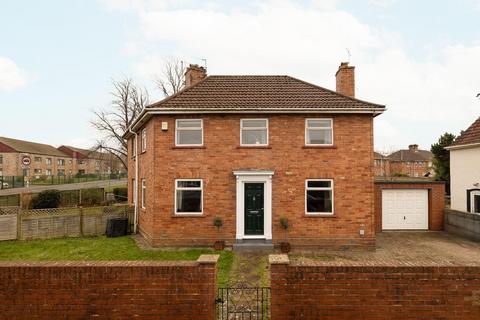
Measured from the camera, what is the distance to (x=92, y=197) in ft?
77.1

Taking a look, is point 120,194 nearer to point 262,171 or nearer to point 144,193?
point 144,193

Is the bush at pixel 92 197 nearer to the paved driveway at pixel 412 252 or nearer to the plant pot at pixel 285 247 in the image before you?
the plant pot at pixel 285 247

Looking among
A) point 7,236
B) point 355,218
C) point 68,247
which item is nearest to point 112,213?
point 68,247

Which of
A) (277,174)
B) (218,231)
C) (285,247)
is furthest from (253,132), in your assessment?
(285,247)

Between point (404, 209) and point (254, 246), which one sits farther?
point (404, 209)

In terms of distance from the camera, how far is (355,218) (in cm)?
1181

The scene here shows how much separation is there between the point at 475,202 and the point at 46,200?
25.1 meters

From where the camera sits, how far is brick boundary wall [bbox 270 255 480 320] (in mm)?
5113

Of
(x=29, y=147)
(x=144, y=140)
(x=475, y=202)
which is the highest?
(x=29, y=147)

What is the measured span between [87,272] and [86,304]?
563 mm

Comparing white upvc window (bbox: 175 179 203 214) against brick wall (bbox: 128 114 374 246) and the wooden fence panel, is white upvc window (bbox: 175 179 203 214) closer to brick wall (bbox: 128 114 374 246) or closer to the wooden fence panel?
brick wall (bbox: 128 114 374 246)

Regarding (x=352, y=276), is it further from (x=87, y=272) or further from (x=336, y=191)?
(x=336, y=191)

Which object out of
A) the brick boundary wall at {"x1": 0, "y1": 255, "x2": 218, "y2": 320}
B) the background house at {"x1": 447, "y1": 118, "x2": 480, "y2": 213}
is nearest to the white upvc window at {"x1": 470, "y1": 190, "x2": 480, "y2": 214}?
the background house at {"x1": 447, "y1": 118, "x2": 480, "y2": 213}

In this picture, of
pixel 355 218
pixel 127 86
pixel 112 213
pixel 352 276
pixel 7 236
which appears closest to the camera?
pixel 352 276
